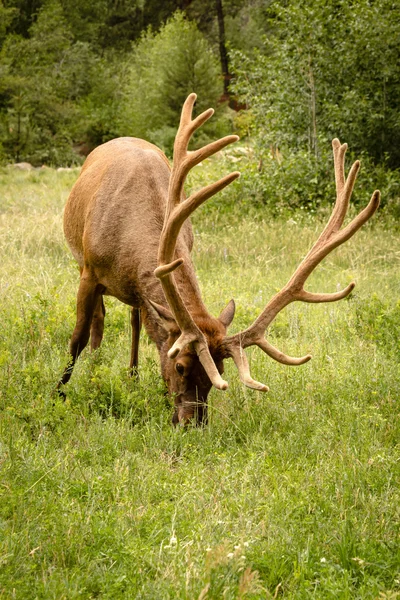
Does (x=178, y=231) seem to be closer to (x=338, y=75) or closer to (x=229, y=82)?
(x=338, y=75)

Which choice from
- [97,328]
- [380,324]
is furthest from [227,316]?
[380,324]

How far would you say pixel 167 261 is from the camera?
14.5ft

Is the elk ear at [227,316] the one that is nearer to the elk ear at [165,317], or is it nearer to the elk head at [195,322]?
the elk head at [195,322]

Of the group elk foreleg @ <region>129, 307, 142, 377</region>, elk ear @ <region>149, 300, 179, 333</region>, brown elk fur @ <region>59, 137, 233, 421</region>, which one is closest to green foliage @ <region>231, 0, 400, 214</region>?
elk foreleg @ <region>129, 307, 142, 377</region>

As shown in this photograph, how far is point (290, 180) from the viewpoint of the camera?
39.4ft

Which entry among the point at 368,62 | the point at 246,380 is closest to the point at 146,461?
the point at 246,380

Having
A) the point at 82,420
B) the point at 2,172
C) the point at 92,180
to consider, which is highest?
the point at 92,180

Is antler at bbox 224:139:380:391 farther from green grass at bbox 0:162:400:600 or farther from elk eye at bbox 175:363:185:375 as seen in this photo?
green grass at bbox 0:162:400:600

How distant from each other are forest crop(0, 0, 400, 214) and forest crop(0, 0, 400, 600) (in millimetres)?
64

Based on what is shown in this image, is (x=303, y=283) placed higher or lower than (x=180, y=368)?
higher

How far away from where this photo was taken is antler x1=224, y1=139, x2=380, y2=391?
172 inches

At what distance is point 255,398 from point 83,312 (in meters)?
1.33

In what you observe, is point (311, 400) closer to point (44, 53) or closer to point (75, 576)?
point (75, 576)

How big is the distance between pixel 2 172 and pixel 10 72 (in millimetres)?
10653
